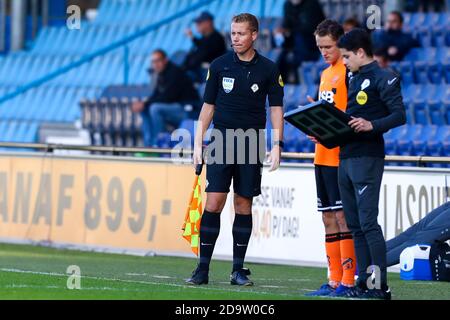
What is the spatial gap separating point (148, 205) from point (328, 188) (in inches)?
228

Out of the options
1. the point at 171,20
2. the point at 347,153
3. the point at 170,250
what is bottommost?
the point at 170,250

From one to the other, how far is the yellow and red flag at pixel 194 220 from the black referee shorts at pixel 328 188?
172 cm

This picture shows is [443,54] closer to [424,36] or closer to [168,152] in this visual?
[424,36]

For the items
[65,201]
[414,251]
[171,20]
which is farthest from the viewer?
[171,20]

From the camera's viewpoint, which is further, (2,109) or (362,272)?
(2,109)

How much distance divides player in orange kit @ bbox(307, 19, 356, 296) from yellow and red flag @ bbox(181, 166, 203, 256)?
1.72 meters

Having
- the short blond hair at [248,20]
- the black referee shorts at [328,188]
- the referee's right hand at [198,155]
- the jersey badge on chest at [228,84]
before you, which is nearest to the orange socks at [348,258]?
the black referee shorts at [328,188]

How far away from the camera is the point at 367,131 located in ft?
31.6

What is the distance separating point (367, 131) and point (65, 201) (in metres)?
7.83

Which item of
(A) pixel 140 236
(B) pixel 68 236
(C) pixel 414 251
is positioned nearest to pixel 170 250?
(A) pixel 140 236

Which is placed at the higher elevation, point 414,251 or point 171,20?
point 171,20

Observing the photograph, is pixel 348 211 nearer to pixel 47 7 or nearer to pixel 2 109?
pixel 2 109

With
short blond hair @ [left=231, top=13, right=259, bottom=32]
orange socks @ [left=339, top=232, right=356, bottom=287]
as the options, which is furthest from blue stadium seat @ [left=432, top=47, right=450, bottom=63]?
orange socks @ [left=339, top=232, right=356, bottom=287]

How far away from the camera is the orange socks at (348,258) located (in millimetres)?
10373
